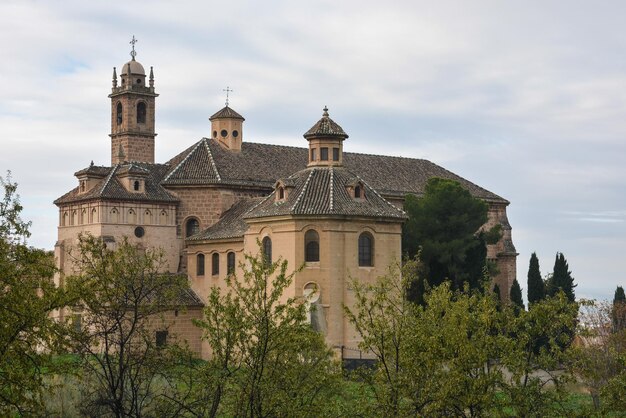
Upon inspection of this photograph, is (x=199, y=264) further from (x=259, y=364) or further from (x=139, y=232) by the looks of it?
(x=259, y=364)

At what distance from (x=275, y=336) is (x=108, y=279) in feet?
13.8

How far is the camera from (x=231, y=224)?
185 feet

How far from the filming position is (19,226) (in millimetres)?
20781

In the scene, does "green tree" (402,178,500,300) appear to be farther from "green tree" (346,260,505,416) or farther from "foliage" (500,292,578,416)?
"green tree" (346,260,505,416)

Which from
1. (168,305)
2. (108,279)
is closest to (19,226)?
(108,279)

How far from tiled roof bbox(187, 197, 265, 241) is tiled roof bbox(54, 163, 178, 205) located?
253cm

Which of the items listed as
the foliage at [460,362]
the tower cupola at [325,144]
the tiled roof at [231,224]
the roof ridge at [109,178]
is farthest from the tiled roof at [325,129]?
the foliage at [460,362]

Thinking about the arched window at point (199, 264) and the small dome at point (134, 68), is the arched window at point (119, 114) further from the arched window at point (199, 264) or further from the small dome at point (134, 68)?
the arched window at point (199, 264)

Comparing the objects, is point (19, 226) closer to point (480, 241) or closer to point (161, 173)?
point (161, 173)

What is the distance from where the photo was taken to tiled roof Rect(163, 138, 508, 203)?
2336 inches

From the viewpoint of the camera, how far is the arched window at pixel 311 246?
50.0 m

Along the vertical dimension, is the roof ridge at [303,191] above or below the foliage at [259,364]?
above

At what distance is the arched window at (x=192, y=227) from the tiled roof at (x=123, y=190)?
143 centimetres

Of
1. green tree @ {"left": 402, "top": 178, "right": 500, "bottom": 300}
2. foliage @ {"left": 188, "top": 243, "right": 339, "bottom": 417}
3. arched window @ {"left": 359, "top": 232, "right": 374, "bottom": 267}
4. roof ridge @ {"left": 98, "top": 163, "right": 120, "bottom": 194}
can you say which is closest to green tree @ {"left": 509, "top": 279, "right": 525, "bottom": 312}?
green tree @ {"left": 402, "top": 178, "right": 500, "bottom": 300}
